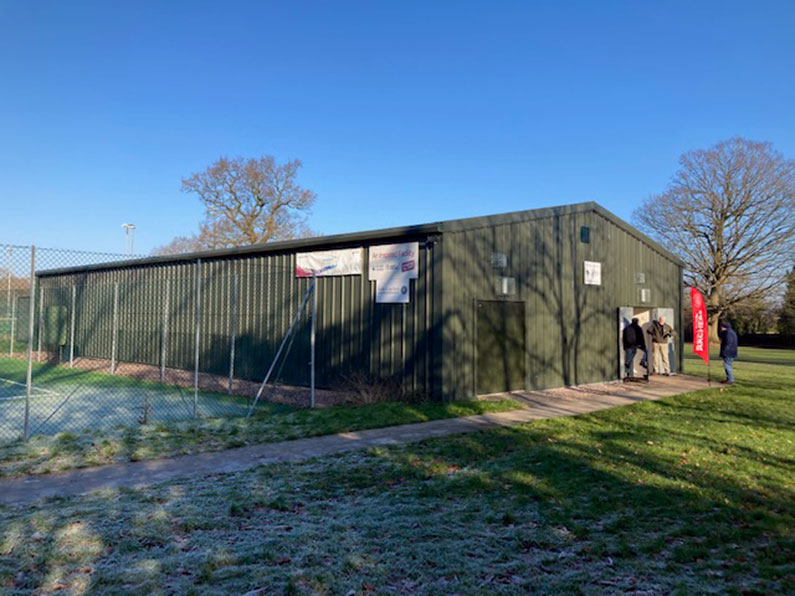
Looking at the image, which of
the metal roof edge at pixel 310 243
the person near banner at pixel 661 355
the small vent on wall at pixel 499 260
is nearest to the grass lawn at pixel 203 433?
the small vent on wall at pixel 499 260

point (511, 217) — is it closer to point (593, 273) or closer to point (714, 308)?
point (593, 273)

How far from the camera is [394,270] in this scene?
12.9 m

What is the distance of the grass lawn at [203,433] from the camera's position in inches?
274

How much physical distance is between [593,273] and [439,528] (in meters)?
13.5

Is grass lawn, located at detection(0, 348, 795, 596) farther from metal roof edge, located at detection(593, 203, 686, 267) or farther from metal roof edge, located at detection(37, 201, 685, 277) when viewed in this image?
metal roof edge, located at detection(593, 203, 686, 267)

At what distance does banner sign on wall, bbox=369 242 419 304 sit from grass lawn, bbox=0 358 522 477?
2.59 meters

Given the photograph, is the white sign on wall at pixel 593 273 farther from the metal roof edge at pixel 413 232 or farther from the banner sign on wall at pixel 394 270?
the banner sign on wall at pixel 394 270

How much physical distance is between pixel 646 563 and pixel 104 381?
49.5 feet

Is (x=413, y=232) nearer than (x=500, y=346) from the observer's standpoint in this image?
Yes

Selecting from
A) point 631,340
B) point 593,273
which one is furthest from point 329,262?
point 631,340

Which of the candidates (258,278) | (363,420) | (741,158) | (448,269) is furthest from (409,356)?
(741,158)

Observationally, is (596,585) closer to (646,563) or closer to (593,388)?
(646,563)

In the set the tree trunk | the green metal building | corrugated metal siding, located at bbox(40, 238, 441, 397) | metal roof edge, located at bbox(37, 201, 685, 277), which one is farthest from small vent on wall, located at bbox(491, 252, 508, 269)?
the tree trunk

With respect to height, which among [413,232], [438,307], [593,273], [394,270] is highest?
[413,232]
